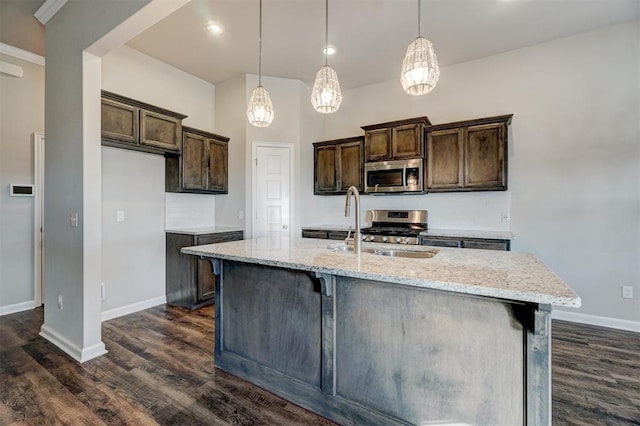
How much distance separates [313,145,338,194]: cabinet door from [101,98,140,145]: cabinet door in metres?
2.49

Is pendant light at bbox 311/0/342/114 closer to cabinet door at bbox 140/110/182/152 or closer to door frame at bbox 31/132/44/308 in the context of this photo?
cabinet door at bbox 140/110/182/152

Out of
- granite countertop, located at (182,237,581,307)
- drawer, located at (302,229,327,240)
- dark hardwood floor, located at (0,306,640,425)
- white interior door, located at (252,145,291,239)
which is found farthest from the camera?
white interior door, located at (252,145,291,239)

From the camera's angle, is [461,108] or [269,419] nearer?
[269,419]

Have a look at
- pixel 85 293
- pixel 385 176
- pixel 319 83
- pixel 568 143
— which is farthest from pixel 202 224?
pixel 568 143

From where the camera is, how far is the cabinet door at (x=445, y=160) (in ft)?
12.3

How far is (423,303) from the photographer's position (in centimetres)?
157

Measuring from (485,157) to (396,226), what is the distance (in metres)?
1.47

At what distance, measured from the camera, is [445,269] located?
1.50m

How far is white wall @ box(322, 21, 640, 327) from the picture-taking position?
10.5 feet

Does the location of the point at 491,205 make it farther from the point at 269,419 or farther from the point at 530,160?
the point at 269,419

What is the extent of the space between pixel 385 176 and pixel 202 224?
2814mm

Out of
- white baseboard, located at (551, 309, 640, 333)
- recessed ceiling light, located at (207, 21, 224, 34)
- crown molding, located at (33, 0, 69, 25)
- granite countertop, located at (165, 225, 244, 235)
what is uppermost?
recessed ceiling light, located at (207, 21, 224, 34)

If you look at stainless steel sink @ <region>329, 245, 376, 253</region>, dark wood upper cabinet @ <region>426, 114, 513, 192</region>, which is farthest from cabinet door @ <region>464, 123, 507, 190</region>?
stainless steel sink @ <region>329, 245, 376, 253</region>

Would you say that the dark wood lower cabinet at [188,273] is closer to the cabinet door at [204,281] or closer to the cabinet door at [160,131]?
the cabinet door at [204,281]
